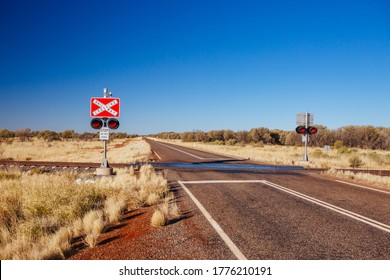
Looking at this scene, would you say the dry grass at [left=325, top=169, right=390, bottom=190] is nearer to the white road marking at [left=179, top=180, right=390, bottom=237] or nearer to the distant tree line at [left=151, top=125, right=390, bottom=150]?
the white road marking at [left=179, top=180, right=390, bottom=237]

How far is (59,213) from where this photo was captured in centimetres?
Answer: 643

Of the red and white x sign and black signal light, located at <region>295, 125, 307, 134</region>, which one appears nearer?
the red and white x sign

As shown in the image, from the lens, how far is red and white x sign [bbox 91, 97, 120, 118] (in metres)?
11.0

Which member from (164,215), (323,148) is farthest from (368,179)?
(323,148)

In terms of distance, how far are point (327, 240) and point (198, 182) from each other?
21.8ft

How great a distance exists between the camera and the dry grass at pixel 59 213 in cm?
473

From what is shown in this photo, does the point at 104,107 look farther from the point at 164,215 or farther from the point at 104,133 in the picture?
the point at 164,215

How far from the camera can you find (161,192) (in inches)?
329

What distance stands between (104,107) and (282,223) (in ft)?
27.3

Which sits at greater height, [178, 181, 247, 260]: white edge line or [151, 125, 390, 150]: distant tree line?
[151, 125, 390, 150]: distant tree line

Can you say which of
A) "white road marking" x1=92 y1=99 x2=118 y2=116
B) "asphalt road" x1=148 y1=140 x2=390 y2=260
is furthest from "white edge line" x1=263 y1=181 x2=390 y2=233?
"white road marking" x1=92 y1=99 x2=118 y2=116

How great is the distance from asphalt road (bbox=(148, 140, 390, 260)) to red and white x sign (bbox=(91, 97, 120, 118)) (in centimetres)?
418
